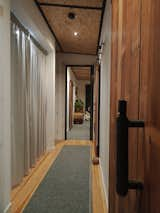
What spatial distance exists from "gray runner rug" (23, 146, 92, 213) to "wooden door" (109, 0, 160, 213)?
162cm

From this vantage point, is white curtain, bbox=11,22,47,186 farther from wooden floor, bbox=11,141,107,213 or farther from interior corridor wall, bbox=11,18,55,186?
wooden floor, bbox=11,141,107,213

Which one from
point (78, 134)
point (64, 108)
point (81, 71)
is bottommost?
point (78, 134)

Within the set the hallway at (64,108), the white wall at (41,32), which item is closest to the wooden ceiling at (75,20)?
the hallway at (64,108)

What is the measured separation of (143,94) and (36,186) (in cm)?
257

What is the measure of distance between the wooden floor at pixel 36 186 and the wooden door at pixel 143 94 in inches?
67.5

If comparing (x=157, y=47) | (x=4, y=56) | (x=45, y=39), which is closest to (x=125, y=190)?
(x=157, y=47)

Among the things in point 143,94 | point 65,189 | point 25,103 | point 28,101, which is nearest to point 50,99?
point 28,101

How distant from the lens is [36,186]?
274 centimetres

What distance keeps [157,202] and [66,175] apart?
2859mm

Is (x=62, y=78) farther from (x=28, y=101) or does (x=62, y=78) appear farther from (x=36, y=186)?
(x=36, y=186)

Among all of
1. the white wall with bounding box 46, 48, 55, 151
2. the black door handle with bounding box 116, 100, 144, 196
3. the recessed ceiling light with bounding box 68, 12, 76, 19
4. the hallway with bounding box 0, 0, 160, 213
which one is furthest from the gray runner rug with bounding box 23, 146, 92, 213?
the recessed ceiling light with bounding box 68, 12, 76, 19

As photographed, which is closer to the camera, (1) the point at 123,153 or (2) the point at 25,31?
(1) the point at 123,153

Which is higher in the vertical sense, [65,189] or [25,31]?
[25,31]

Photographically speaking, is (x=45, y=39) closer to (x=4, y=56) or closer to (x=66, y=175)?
(x=4, y=56)
